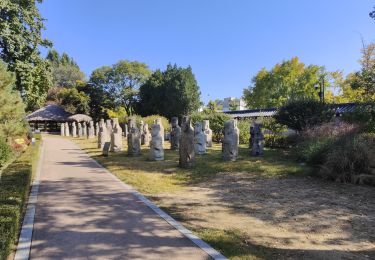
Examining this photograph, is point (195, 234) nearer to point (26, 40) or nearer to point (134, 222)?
point (134, 222)

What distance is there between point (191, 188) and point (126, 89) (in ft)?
146

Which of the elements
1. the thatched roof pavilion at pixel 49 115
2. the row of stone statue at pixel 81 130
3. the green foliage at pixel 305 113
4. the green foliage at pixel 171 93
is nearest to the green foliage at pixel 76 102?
the thatched roof pavilion at pixel 49 115

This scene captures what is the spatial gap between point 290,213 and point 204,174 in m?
4.83

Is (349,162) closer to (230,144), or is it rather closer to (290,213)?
(290,213)

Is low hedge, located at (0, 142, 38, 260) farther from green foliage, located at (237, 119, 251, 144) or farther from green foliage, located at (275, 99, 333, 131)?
green foliage, located at (237, 119, 251, 144)

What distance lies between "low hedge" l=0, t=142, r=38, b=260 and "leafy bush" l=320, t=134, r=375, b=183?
8.36 m

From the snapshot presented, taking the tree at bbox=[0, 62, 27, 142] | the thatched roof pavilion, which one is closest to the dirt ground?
the tree at bbox=[0, 62, 27, 142]

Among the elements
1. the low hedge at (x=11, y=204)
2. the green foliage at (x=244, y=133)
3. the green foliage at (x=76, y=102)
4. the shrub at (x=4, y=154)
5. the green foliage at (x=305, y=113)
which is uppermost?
the green foliage at (x=76, y=102)

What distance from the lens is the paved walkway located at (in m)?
4.73

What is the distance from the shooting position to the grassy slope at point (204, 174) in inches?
196

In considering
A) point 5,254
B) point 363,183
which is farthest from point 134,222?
point 363,183

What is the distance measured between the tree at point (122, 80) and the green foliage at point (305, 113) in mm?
35659

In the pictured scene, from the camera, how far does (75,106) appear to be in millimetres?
48594

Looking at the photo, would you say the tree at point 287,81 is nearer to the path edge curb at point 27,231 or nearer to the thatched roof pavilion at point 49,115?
the thatched roof pavilion at point 49,115
